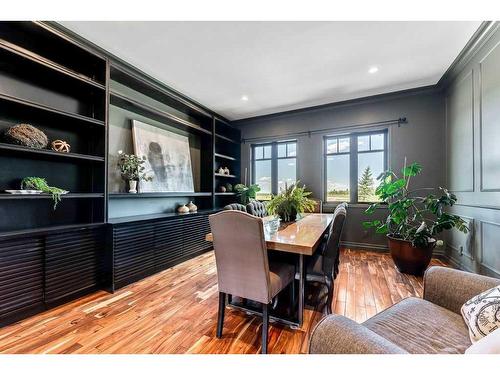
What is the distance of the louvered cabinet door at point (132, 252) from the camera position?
97.2 inches

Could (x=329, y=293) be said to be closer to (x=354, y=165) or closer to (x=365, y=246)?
(x=365, y=246)

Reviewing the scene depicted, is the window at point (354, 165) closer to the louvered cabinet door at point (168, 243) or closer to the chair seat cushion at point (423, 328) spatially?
the louvered cabinet door at point (168, 243)

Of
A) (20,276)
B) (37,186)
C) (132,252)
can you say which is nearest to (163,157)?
(132,252)

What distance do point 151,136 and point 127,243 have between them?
1.72 meters

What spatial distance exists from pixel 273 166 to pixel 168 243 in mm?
→ 2989

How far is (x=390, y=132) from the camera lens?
12.9ft

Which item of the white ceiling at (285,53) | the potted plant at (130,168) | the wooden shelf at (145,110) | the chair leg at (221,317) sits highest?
the white ceiling at (285,53)

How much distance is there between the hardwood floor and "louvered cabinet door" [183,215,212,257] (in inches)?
25.6

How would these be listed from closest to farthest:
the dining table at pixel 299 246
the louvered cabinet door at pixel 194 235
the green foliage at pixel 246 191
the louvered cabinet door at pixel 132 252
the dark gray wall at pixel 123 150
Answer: the dining table at pixel 299 246, the louvered cabinet door at pixel 132 252, the dark gray wall at pixel 123 150, the louvered cabinet door at pixel 194 235, the green foliage at pixel 246 191

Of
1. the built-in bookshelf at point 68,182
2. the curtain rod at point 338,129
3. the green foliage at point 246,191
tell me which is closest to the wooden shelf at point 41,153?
the built-in bookshelf at point 68,182

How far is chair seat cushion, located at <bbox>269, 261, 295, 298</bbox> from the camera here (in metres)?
1.58
